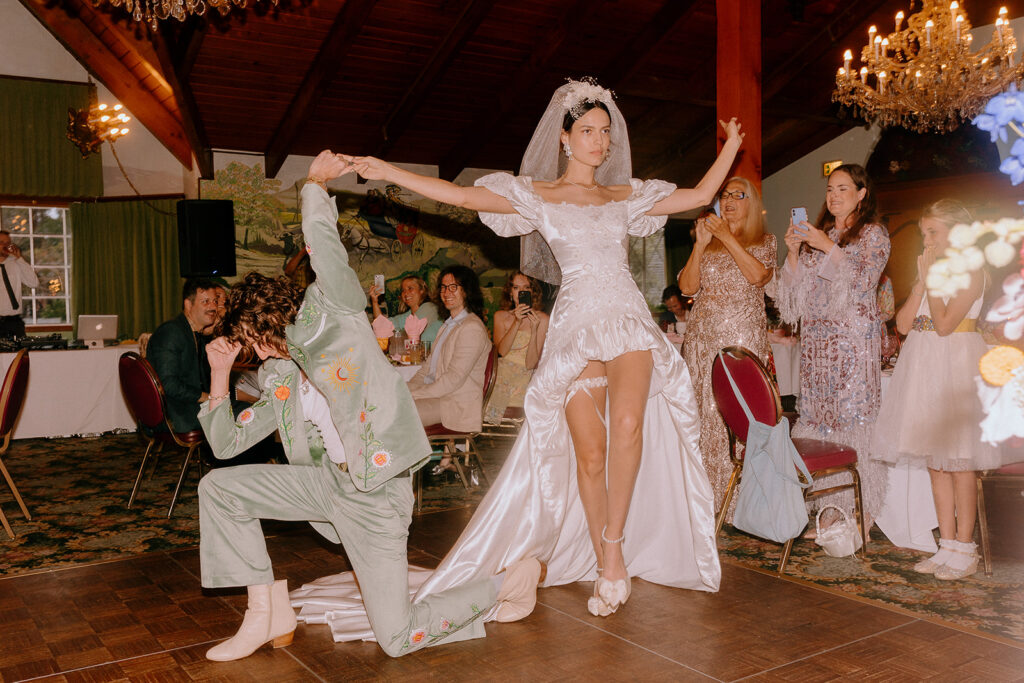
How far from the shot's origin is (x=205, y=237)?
8.70 metres

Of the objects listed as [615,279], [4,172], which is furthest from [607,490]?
[4,172]

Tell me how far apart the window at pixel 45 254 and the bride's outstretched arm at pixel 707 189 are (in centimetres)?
993

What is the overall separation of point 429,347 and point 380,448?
3.40 m

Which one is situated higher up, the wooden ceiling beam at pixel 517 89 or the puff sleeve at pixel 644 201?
the wooden ceiling beam at pixel 517 89

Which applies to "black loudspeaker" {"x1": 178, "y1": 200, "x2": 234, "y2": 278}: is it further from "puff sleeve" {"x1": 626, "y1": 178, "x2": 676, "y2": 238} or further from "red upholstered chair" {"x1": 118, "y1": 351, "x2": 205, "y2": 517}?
"puff sleeve" {"x1": 626, "y1": 178, "x2": 676, "y2": 238}

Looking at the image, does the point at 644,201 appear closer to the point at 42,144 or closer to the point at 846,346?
the point at 846,346

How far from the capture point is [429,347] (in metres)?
5.86

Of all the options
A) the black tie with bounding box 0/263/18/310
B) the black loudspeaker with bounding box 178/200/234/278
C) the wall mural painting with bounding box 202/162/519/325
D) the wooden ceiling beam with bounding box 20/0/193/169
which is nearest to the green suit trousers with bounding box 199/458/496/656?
the black tie with bounding box 0/263/18/310

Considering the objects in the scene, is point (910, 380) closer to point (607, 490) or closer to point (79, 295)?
point (607, 490)

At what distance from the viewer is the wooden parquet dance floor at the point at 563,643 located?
248 cm

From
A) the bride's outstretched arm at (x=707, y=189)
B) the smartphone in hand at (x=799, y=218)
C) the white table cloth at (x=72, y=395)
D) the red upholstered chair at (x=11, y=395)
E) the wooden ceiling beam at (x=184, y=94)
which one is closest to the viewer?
A: the bride's outstretched arm at (x=707, y=189)

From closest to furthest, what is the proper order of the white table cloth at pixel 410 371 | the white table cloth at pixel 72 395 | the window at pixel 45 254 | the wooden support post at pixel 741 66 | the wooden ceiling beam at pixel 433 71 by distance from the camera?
1. the white table cloth at pixel 410 371
2. the wooden support post at pixel 741 66
3. the white table cloth at pixel 72 395
4. the wooden ceiling beam at pixel 433 71
5. the window at pixel 45 254

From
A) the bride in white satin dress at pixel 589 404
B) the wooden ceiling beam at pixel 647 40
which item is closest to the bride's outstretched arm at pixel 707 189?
the bride in white satin dress at pixel 589 404

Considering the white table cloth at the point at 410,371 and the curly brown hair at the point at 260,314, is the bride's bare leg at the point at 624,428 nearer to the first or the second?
the curly brown hair at the point at 260,314
